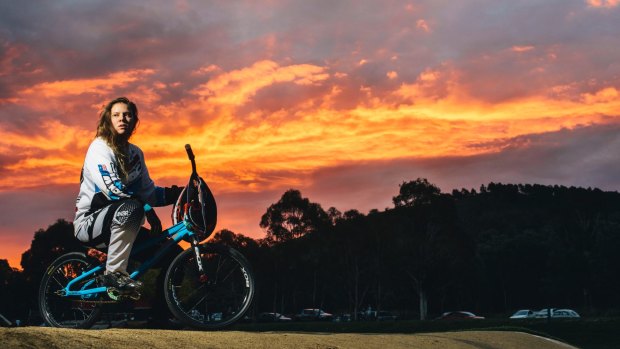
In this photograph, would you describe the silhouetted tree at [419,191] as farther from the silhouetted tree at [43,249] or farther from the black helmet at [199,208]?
the black helmet at [199,208]

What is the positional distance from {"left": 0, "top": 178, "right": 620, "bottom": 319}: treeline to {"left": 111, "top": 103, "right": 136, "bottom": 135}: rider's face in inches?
2077

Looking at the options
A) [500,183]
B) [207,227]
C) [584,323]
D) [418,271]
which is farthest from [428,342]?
[500,183]

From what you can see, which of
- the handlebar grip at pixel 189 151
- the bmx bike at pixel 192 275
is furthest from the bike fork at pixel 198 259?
the handlebar grip at pixel 189 151

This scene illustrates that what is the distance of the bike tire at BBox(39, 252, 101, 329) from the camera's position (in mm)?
8266

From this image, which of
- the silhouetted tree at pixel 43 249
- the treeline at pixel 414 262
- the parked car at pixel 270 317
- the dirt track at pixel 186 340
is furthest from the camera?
the parked car at pixel 270 317

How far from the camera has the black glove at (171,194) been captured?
27.5ft

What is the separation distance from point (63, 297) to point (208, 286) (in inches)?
66.3

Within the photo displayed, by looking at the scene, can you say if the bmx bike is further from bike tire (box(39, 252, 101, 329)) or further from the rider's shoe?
the rider's shoe

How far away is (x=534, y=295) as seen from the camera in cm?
9094

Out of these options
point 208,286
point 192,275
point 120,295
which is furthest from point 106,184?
point 208,286

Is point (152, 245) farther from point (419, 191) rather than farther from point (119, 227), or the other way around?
point (419, 191)

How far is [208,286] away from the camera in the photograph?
26.3 feet

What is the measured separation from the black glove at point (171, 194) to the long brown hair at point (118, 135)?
2.13 feet

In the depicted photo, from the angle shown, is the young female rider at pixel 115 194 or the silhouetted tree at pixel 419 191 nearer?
the young female rider at pixel 115 194
